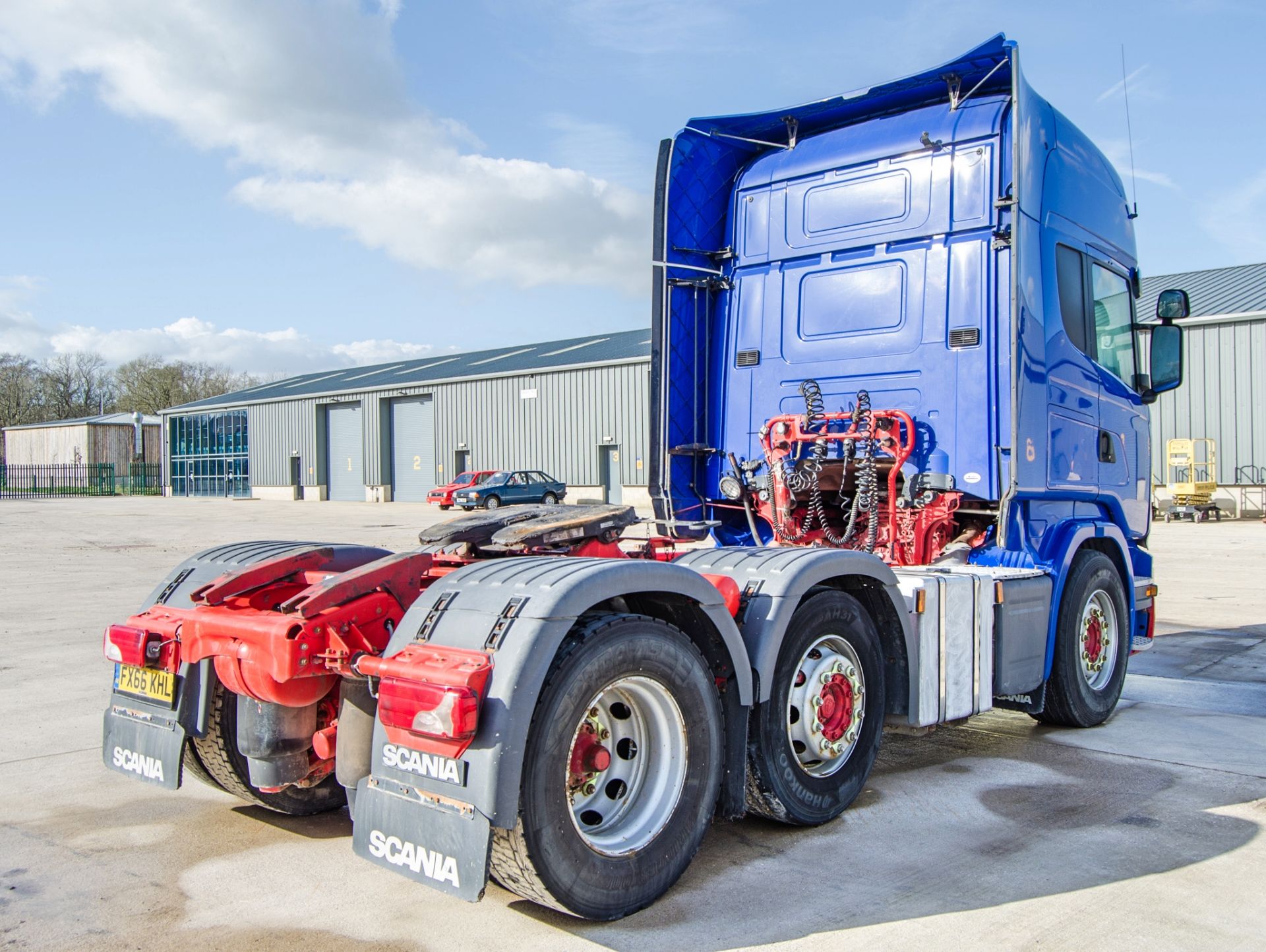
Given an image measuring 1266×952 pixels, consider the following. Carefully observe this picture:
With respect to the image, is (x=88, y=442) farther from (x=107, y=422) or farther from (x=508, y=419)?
(x=508, y=419)

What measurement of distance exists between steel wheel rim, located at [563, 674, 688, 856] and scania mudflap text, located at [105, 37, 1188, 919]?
0.04ft

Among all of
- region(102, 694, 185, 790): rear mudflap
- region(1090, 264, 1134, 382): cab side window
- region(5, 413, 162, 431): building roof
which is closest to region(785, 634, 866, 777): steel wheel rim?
region(102, 694, 185, 790): rear mudflap

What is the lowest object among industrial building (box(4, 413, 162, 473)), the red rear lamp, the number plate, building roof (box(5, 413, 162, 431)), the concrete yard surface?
the concrete yard surface

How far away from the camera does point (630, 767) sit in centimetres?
357

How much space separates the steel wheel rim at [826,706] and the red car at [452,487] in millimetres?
32703

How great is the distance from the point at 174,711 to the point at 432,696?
146 centimetres

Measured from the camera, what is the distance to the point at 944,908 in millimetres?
3445

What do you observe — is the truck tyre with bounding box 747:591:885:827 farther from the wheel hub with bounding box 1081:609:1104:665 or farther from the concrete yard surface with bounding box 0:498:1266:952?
the wheel hub with bounding box 1081:609:1104:665

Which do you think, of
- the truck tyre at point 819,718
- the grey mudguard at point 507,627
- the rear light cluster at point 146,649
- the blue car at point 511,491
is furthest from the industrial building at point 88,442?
the grey mudguard at point 507,627

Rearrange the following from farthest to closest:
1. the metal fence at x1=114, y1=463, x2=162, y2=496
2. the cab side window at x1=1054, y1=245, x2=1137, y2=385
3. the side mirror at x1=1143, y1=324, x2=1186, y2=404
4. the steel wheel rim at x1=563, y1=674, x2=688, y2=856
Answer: the metal fence at x1=114, y1=463, x2=162, y2=496 → the side mirror at x1=1143, y1=324, x2=1186, y2=404 → the cab side window at x1=1054, y1=245, x2=1137, y2=385 → the steel wheel rim at x1=563, y1=674, x2=688, y2=856

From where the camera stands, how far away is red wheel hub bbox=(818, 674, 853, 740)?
4.29 m

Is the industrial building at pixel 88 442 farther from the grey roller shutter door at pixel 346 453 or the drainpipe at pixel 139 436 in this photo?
the grey roller shutter door at pixel 346 453

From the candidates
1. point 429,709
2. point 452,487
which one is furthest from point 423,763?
point 452,487

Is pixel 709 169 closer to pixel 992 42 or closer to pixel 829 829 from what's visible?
pixel 992 42
